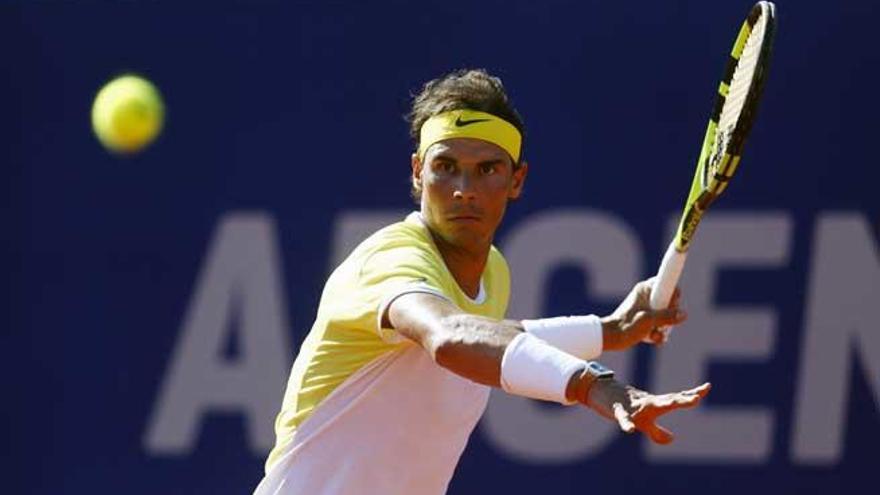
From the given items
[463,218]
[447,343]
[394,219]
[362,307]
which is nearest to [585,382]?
[447,343]

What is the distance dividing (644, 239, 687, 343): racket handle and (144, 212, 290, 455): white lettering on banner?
2.36 m

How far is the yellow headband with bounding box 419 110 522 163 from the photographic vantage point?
4.25 meters

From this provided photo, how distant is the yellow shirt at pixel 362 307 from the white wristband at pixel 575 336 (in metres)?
0.59

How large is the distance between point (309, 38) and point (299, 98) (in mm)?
231

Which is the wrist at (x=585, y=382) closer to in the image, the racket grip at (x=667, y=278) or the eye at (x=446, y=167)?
A: the eye at (x=446, y=167)

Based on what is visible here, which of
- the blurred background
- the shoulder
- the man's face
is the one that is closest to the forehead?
the man's face

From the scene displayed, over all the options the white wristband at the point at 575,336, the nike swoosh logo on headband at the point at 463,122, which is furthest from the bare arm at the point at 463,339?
the white wristband at the point at 575,336

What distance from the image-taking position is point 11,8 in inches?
289

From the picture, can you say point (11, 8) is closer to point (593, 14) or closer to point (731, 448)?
point (593, 14)

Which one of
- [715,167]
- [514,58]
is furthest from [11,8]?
[715,167]

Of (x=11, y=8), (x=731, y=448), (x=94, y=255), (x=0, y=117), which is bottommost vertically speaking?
(x=731, y=448)

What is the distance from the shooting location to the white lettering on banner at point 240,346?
6812 millimetres

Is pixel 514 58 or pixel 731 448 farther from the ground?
pixel 514 58

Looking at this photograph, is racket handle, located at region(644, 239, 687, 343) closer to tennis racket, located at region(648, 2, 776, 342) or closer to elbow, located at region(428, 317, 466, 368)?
tennis racket, located at region(648, 2, 776, 342)
